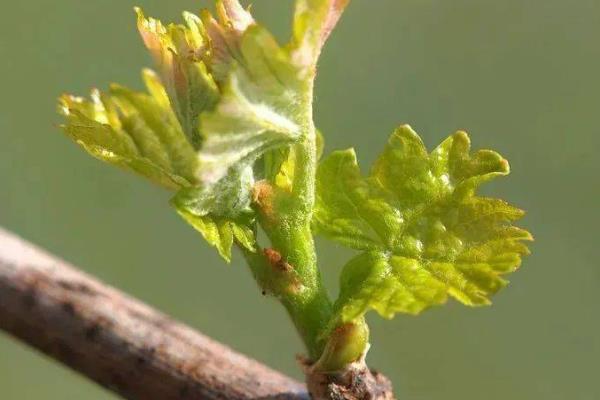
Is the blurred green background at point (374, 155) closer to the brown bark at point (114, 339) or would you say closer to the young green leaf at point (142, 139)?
the brown bark at point (114, 339)

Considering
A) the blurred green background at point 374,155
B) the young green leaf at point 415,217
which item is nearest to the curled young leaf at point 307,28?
the young green leaf at point 415,217

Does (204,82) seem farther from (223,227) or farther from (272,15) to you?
(272,15)

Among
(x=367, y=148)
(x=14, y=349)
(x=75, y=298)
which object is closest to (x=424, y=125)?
(x=367, y=148)

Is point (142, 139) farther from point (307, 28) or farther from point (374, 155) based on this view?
point (374, 155)

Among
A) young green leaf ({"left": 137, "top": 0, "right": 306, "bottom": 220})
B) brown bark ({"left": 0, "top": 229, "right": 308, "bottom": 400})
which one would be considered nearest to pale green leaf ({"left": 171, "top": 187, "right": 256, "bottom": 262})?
young green leaf ({"left": 137, "top": 0, "right": 306, "bottom": 220})

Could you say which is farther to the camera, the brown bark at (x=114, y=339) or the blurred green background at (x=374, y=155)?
the blurred green background at (x=374, y=155)

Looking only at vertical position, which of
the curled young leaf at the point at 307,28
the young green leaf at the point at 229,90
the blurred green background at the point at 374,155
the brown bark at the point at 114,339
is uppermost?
the curled young leaf at the point at 307,28

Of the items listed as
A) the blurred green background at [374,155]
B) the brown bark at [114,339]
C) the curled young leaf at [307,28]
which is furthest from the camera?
the blurred green background at [374,155]

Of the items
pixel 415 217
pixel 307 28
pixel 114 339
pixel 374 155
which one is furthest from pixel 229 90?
pixel 374 155
